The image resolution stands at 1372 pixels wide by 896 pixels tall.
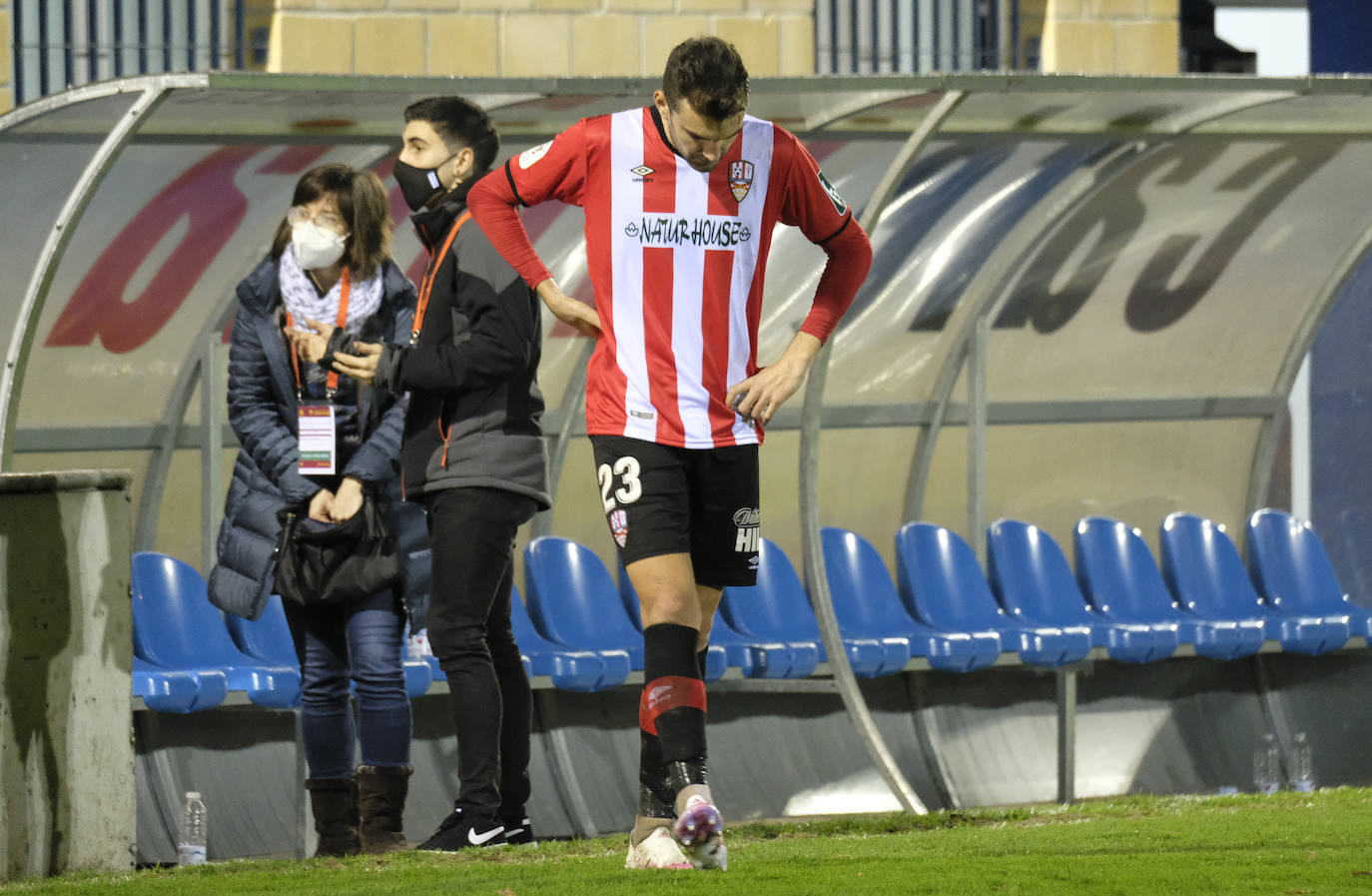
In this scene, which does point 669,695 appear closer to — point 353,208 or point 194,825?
point 353,208

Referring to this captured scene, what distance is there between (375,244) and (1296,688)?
4.52m

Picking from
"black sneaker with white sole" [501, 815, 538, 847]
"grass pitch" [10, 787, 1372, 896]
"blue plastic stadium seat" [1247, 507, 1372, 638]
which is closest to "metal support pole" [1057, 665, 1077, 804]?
"grass pitch" [10, 787, 1372, 896]

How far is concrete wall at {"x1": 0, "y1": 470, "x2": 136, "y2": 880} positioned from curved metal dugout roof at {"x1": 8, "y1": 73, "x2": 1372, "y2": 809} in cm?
78

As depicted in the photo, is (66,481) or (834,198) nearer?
(834,198)

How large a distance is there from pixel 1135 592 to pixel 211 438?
11.1 feet

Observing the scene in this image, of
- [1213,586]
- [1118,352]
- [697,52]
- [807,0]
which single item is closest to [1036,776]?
[1213,586]

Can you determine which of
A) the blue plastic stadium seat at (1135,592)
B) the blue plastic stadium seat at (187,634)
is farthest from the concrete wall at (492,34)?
the blue plastic stadium seat at (187,634)

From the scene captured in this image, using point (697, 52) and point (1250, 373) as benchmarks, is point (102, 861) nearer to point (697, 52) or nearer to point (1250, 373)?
point (697, 52)

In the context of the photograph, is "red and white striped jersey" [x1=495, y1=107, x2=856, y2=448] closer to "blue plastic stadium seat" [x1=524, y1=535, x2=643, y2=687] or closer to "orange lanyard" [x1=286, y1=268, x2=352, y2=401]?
"orange lanyard" [x1=286, y1=268, x2=352, y2=401]

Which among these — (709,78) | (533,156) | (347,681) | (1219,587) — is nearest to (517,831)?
(347,681)

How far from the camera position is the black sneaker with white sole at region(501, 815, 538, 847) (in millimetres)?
5484

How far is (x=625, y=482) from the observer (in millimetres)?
4621

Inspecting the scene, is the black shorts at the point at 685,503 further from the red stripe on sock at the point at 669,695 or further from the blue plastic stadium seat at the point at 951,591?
the blue plastic stadium seat at the point at 951,591

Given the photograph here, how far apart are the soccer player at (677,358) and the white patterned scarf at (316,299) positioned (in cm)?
90
